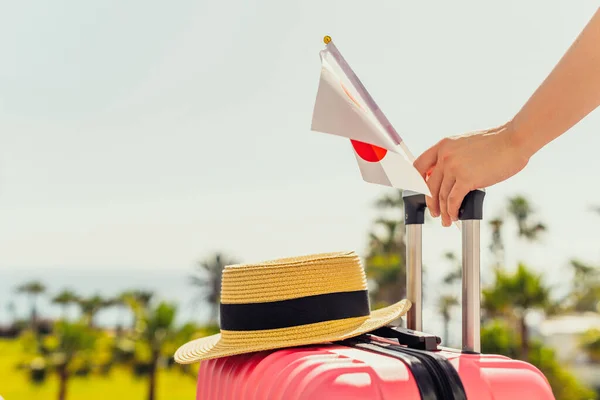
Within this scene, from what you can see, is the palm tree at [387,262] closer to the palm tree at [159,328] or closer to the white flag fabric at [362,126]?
the palm tree at [159,328]

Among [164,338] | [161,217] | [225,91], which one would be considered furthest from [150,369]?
[161,217]

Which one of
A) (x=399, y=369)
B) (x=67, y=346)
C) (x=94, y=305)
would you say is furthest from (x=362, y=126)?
(x=94, y=305)

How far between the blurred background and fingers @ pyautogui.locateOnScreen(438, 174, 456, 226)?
9.55 metres

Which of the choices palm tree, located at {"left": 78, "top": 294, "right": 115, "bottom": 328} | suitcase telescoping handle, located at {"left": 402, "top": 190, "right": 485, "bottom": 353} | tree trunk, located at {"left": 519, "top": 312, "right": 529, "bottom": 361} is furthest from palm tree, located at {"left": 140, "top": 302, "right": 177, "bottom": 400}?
suitcase telescoping handle, located at {"left": 402, "top": 190, "right": 485, "bottom": 353}

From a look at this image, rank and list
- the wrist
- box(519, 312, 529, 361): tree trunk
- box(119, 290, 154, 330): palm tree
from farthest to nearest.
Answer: box(119, 290, 154, 330): palm tree < box(519, 312, 529, 361): tree trunk < the wrist

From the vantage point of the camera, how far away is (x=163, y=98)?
48.3m

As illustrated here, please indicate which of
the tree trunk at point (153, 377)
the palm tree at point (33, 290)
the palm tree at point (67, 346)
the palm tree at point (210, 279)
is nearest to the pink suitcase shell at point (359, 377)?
the tree trunk at point (153, 377)

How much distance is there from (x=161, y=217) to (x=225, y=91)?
826 inches

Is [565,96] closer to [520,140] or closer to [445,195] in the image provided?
[520,140]

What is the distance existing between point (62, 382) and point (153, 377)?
3092 millimetres

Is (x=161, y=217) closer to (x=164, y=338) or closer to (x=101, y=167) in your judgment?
(x=101, y=167)

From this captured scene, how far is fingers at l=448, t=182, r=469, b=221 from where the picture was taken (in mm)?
1022

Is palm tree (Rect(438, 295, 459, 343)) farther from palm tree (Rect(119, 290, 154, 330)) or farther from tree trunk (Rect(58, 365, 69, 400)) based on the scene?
tree trunk (Rect(58, 365, 69, 400))

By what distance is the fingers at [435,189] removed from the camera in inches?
41.2
